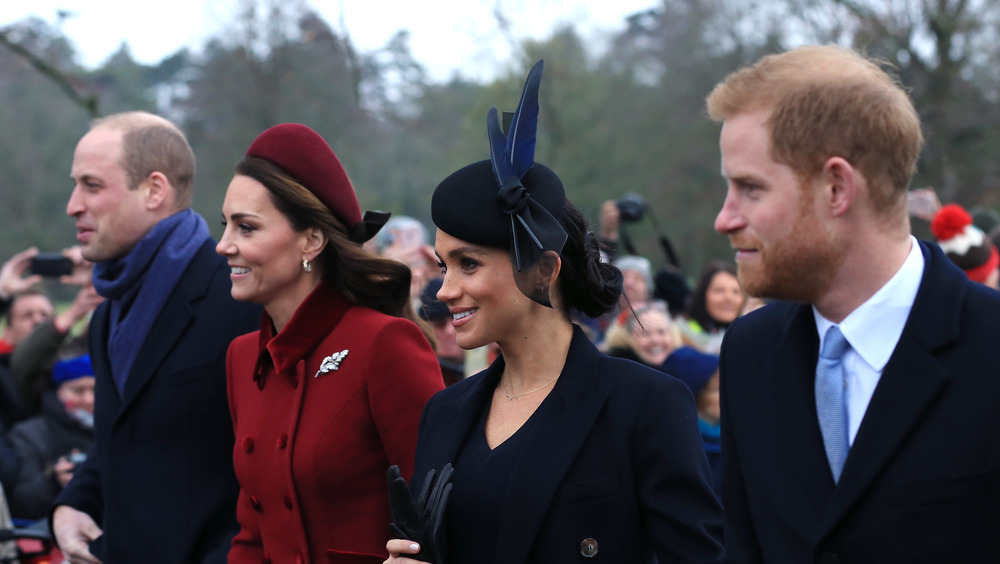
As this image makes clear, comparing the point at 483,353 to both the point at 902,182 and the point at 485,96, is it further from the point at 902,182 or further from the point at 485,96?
the point at 485,96

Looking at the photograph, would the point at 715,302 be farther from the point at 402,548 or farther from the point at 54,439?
the point at 402,548

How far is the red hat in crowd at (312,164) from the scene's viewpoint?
11.2 ft

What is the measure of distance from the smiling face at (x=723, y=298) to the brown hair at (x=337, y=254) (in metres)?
4.40

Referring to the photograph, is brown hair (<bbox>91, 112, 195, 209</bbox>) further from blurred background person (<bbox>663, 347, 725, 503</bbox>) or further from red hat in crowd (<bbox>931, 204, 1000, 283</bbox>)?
red hat in crowd (<bbox>931, 204, 1000, 283</bbox>)

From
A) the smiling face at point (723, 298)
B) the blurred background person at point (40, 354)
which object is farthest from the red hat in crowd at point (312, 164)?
the smiling face at point (723, 298)

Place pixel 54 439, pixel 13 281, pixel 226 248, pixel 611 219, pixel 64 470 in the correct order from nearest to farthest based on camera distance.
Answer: pixel 226 248 → pixel 64 470 → pixel 54 439 → pixel 13 281 → pixel 611 219

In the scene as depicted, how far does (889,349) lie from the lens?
6.44 feet

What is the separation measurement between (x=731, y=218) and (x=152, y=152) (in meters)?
2.71

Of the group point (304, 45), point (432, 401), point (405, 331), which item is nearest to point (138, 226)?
point (405, 331)

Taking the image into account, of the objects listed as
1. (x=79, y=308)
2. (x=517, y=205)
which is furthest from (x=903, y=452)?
(x=79, y=308)

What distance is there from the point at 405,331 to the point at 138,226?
1330 millimetres

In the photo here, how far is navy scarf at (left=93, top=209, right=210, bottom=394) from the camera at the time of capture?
377 centimetres

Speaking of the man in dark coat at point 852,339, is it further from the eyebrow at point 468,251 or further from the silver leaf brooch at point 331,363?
the silver leaf brooch at point 331,363

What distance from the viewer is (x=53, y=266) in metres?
6.60
